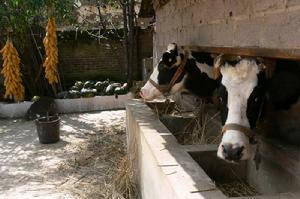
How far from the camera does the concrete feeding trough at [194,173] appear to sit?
87.1 inches

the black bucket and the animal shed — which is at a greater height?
the animal shed

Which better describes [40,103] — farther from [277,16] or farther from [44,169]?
[277,16]

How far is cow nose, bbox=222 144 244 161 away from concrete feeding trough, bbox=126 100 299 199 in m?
0.20

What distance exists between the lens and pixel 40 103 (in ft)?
31.5

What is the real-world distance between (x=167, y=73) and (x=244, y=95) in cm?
194

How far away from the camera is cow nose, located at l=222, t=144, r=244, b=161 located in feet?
7.70

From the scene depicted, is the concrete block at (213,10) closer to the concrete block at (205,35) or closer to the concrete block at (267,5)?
the concrete block at (205,35)

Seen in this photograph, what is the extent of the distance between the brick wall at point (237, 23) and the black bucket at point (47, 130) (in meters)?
3.13

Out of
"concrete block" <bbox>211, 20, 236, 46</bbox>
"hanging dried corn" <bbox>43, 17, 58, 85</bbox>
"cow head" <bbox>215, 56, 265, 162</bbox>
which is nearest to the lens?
"cow head" <bbox>215, 56, 265, 162</bbox>

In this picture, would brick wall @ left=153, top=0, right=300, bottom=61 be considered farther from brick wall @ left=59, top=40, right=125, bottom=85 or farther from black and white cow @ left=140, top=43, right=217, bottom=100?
brick wall @ left=59, top=40, right=125, bottom=85

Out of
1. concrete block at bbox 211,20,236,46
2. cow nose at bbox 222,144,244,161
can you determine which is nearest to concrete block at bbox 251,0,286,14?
concrete block at bbox 211,20,236,46

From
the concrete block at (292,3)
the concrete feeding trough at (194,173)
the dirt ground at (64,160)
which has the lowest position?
the dirt ground at (64,160)

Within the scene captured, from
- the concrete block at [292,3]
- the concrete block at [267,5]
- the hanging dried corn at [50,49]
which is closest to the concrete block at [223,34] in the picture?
the concrete block at [267,5]

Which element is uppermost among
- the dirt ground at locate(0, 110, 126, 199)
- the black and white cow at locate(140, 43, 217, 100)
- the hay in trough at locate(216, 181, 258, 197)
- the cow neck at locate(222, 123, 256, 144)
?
the black and white cow at locate(140, 43, 217, 100)
